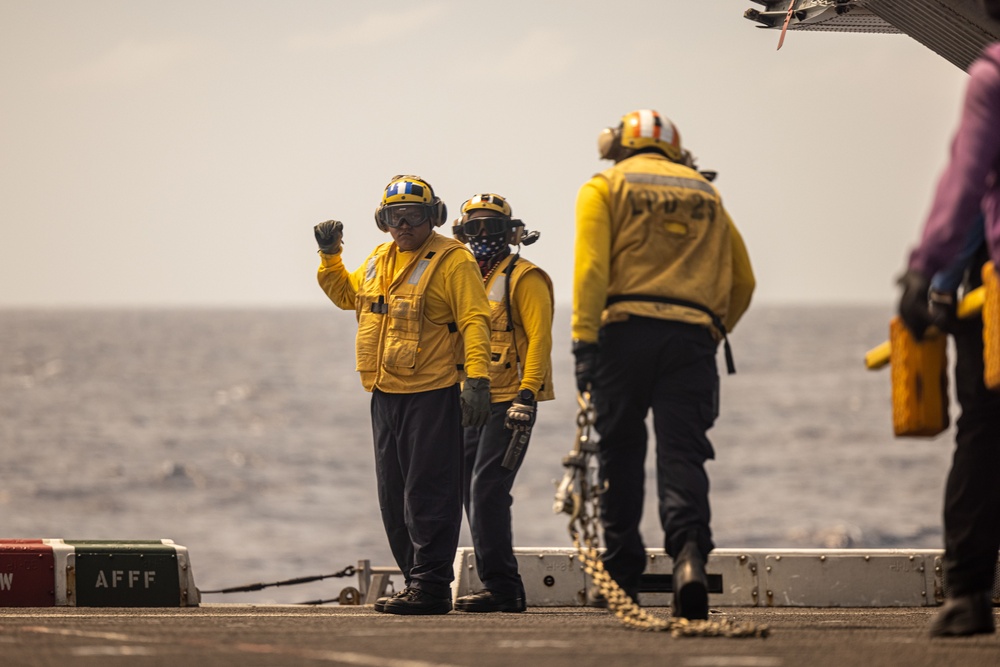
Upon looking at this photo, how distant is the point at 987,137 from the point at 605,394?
2.03 meters

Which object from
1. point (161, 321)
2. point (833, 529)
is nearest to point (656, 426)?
point (833, 529)

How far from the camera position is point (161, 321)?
193250 mm

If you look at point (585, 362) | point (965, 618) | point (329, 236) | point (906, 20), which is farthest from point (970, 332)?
point (906, 20)

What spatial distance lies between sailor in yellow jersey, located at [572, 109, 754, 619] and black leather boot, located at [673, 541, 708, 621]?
0.10m

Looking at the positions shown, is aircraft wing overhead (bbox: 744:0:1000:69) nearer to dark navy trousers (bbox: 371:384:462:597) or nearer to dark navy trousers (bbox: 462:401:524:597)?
dark navy trousers (bbox: 462:401:524:597)

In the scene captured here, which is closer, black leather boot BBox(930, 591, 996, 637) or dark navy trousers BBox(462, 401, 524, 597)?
black leather boot BBox(930, 591, 996, 637)

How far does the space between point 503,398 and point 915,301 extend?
161 inches

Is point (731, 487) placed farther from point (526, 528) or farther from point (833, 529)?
point (526, 528)

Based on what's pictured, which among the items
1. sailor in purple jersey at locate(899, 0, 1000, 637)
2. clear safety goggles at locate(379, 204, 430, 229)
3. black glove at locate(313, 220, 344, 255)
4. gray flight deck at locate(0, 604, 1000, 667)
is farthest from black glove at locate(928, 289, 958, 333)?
black glove at locate(313, 220, 344, 255)

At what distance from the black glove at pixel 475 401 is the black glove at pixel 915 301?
3225 millimetres

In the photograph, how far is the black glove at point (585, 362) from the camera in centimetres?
791

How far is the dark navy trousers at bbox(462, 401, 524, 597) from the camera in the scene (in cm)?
1037

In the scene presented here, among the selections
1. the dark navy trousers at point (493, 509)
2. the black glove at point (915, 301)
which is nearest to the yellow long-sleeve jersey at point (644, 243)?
the black glove at point (915, 301)

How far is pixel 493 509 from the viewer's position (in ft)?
34.0
